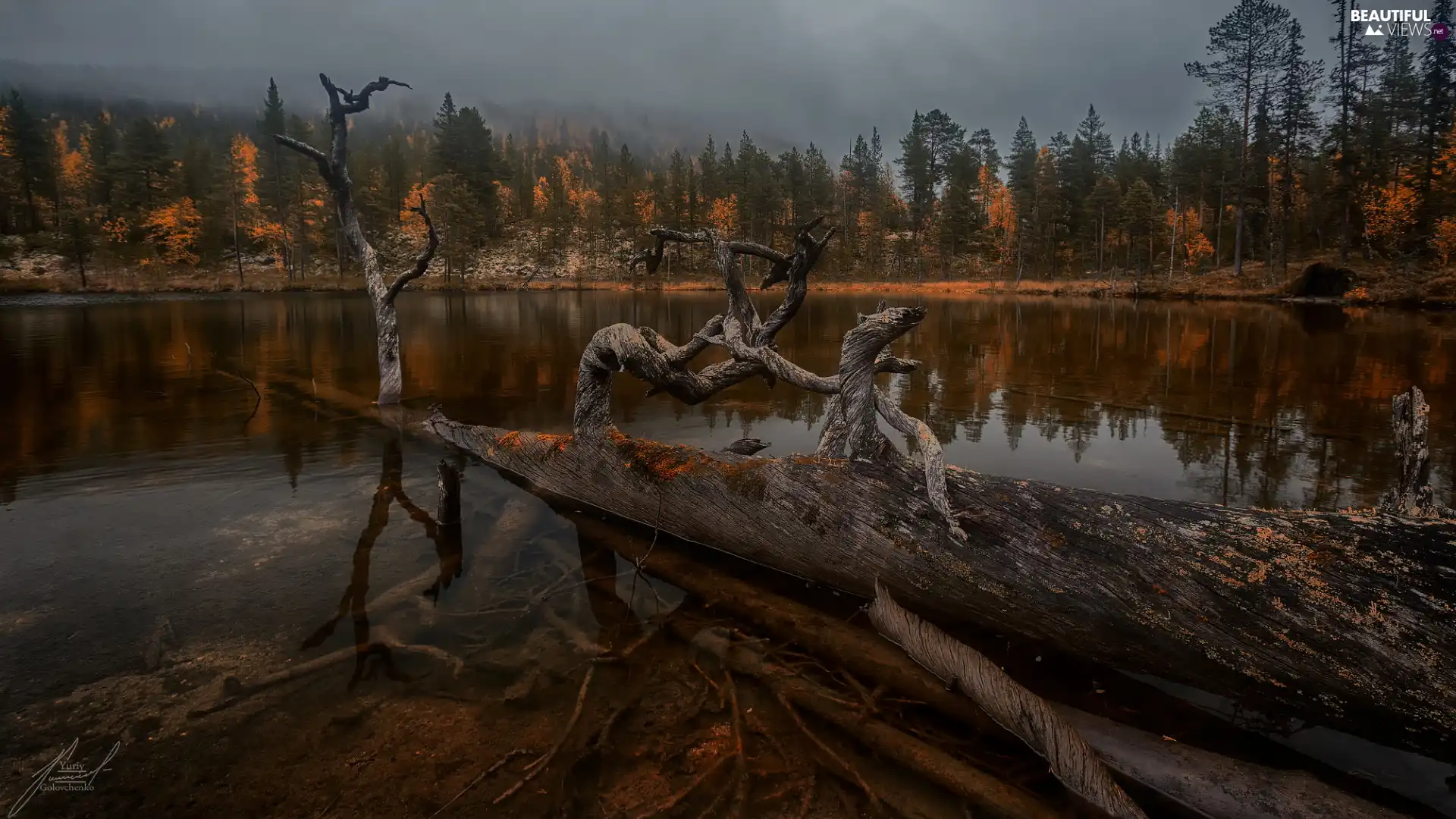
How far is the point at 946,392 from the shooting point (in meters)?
17.3

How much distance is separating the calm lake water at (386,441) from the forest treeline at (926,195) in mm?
20093

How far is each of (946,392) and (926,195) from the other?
76.5 meters

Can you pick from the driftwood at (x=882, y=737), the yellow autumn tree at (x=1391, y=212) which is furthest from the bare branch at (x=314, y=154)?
the yellow autumn tree at (x=1391, y=212)

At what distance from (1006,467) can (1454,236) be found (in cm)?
5161

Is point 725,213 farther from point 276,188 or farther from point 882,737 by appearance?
point 882,737

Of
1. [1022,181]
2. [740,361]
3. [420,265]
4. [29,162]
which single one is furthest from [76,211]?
[1022,181]

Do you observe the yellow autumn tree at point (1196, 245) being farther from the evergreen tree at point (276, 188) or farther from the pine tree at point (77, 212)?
the pine tree at point (77, 212)

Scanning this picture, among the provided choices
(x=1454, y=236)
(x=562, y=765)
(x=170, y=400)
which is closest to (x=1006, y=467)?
(x=562, y=765)

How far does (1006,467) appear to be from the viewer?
418 inches

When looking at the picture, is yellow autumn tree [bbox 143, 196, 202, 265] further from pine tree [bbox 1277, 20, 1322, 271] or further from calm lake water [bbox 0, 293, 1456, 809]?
pine tree [bbox 1277, 20, 1322, 271]

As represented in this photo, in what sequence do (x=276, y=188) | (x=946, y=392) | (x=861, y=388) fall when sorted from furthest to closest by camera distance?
1. (x=276, y=188)
2. (x=946, y=392)
3. (x=861, y=388)

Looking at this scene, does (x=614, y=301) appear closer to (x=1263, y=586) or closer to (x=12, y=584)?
(x=12, y=584)

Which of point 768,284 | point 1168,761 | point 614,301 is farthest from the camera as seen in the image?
point 614,301

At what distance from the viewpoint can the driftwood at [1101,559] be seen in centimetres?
379
